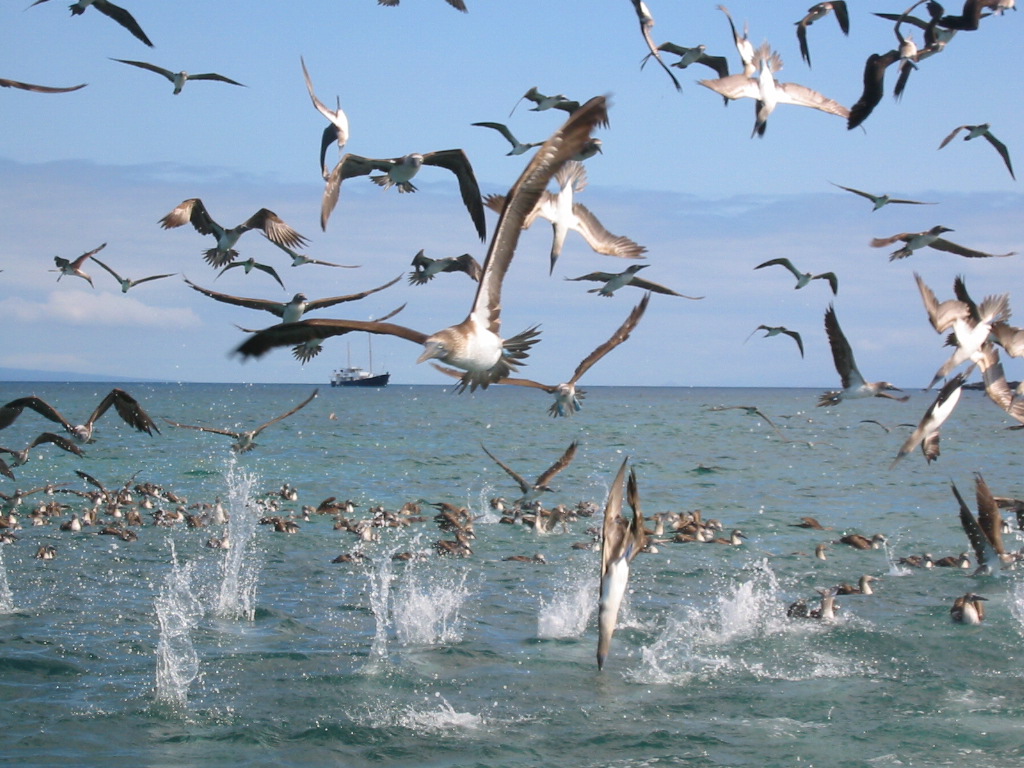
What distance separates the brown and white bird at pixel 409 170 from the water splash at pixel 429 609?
4.30 meters

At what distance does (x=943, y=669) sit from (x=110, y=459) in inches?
1232

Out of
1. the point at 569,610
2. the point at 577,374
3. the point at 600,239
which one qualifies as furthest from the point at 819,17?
the point at 569,610

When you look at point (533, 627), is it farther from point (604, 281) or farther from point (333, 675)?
point (604, 281)

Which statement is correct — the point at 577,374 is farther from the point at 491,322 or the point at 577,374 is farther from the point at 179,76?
the point at 179,76

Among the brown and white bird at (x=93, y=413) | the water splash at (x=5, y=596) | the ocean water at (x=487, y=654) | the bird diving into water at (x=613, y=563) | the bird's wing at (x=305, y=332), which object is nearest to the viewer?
the bird's wing at (x=305, y=332)

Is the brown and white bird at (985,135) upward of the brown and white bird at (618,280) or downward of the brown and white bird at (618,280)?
upward

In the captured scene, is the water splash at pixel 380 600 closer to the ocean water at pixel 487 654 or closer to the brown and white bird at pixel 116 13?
the ocean water at pixel 487 654

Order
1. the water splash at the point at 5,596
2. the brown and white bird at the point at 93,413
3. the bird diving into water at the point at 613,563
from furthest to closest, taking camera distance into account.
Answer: the water splash at the point at 5,596
the brown and white bird at the point at 93,413
the bird diving into water at the point at 613,563

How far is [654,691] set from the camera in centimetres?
1092

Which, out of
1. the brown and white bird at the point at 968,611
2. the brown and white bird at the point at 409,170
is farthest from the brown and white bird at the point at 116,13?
the brown and white bird at the point at 968,611

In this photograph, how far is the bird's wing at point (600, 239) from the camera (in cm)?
1302

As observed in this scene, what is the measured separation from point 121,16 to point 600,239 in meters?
5.53

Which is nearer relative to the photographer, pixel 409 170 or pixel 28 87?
pixel 28 87

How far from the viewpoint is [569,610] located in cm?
1366
